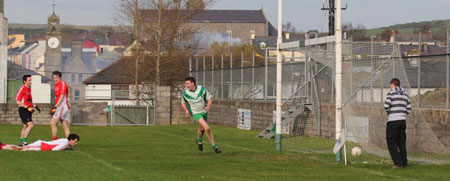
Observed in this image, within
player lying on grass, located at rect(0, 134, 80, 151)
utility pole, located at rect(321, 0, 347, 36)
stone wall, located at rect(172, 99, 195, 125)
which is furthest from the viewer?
stone wall, located at rect(172, 99, 195, 125)

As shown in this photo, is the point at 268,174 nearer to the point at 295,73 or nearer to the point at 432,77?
the point at 432,77

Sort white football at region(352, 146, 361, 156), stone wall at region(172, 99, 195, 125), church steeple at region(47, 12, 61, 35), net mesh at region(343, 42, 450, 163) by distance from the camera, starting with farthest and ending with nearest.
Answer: church steeple at region(47, 12, 61, 35) → stone wall at region(172, 99, 195, 125) → net mesh at region(343, 42, 450, 163) → white football at region(352, 146, 361, 156)

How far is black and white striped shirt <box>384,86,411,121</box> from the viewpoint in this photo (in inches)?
564

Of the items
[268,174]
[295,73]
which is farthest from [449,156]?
[295,73]

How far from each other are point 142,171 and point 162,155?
4040 millimetres

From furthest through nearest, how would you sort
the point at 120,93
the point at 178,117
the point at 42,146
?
the point at 120,93 < the point at 178,117 < the point at 42,146

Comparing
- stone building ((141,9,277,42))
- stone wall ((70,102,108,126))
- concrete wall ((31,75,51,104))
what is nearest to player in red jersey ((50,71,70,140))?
stone wall ((70,102,108,126))

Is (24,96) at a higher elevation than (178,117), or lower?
higher

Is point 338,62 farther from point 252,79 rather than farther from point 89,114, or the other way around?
point 89,114

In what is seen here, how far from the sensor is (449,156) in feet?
52.1

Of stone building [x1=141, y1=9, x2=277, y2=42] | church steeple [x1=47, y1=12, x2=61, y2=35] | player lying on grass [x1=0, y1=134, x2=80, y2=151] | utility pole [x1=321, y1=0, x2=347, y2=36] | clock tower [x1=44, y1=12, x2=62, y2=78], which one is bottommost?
player lying on grass [x1=0, y1=134, x2=80, y2=151]

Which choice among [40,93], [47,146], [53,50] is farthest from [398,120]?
[53,50]

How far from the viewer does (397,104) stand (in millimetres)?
14344

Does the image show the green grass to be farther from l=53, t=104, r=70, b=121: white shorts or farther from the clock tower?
the clock tower
